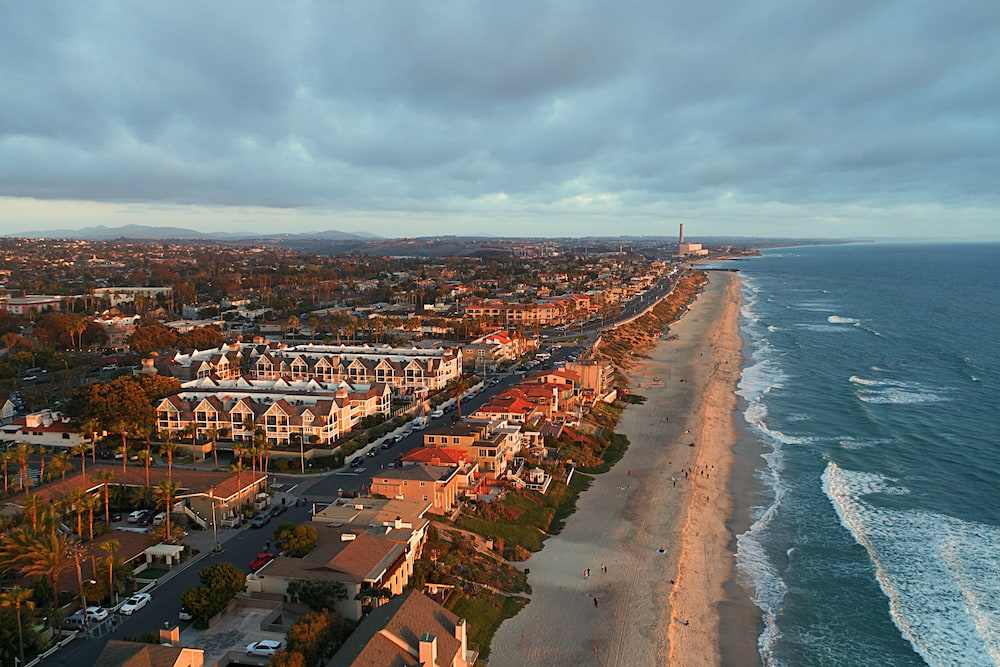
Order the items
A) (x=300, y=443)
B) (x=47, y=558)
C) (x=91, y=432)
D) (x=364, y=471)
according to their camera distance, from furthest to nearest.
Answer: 1. (x=300, y=443)
2. (x=364, y=471)
3. (x=91, y=432)
4. (x=47, y=558)

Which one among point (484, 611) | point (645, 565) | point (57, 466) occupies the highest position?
point (57, 466)

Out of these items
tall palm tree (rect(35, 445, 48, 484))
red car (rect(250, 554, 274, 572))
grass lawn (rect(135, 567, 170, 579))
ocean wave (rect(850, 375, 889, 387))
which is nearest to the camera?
grass lawn (rect(135, 567, 170, 579))

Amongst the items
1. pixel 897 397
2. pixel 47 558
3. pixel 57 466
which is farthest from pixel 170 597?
pixel 897 397

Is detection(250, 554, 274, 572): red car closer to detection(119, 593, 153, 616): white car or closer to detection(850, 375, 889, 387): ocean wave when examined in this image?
detection(119, 593, 153, 616): white car

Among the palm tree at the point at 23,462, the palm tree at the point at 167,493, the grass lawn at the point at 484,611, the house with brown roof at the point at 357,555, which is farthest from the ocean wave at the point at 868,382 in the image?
the palm tree at the point at 23,462

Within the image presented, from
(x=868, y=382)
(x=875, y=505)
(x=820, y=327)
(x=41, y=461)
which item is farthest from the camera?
(x=820, y=327)

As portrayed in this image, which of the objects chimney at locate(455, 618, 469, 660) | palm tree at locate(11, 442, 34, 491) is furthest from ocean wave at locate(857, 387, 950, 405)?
palm tree at locate(11, 442, 34, 491)

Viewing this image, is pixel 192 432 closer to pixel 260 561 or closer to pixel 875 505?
pixel 260 561
